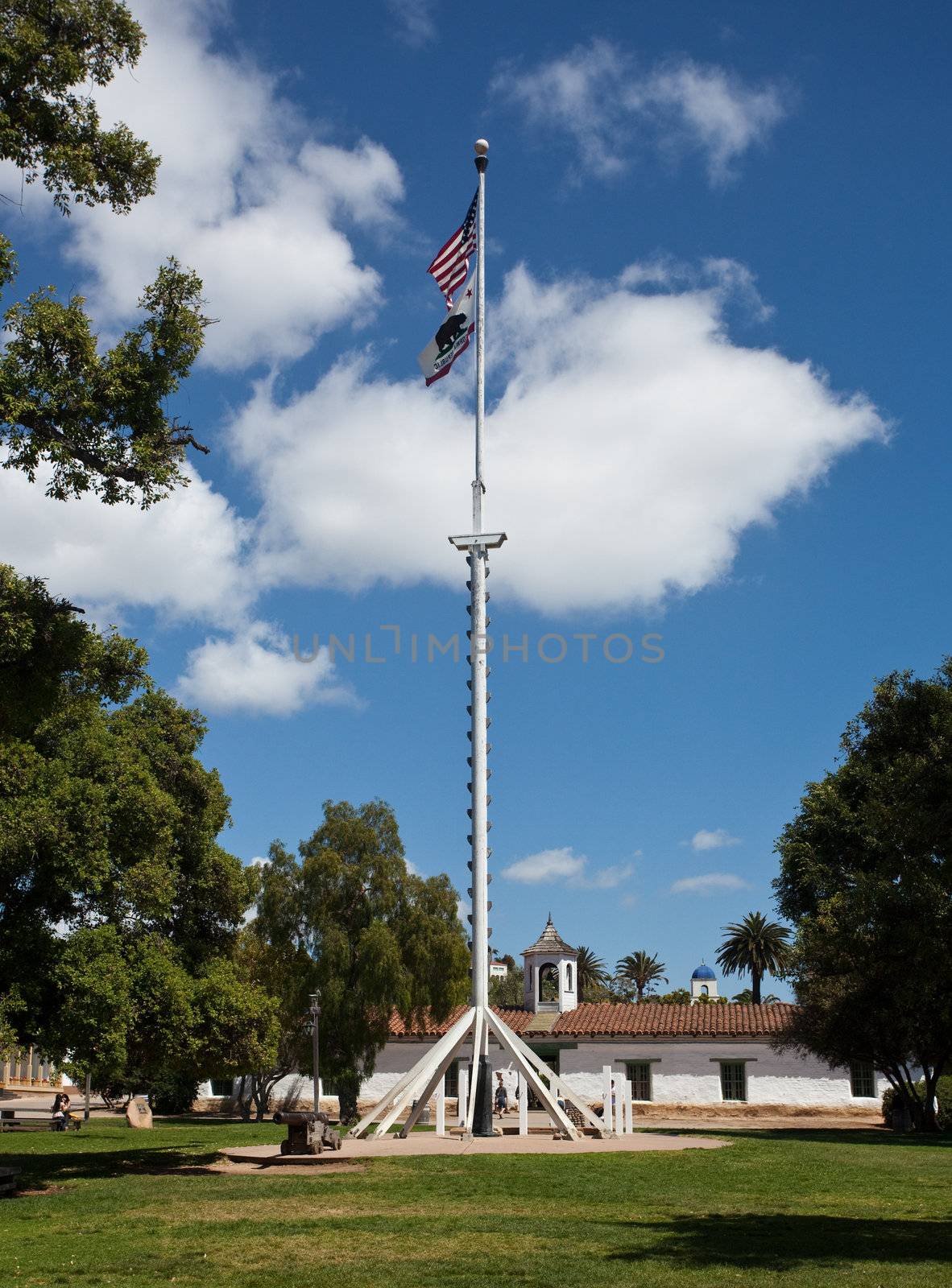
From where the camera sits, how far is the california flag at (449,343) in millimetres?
24422

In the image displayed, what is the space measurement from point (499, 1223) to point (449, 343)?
57.4ft

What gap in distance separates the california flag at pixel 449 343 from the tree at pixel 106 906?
931 centimetres

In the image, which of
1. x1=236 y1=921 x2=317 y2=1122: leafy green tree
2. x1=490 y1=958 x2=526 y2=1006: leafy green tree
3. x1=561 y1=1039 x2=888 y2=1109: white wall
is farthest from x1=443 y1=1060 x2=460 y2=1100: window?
x1=490 y1=958 x2=526 y2=1006: leafy green tree

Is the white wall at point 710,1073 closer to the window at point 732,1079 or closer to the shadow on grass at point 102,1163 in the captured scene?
the window at point 732,1079

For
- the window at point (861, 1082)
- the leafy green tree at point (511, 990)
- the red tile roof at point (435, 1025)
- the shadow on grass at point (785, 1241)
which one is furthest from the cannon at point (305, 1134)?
the leafy green tree at point (511, 990)

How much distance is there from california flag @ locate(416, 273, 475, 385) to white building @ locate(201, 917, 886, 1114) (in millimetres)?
22991

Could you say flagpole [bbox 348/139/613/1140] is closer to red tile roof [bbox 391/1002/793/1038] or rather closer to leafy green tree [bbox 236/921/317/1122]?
leafy green tree [bbox 236/921/317/1122]

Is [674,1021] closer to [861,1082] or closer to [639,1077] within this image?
[639,1077]

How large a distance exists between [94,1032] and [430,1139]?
782 centimetres

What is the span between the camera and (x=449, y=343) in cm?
2455

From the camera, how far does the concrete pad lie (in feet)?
61.7

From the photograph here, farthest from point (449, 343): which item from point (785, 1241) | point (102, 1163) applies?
point (785, 1241)

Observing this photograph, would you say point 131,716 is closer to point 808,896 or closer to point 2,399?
point 2,399

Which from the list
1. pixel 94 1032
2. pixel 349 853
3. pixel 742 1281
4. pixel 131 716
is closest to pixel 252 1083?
pixel 349 853
